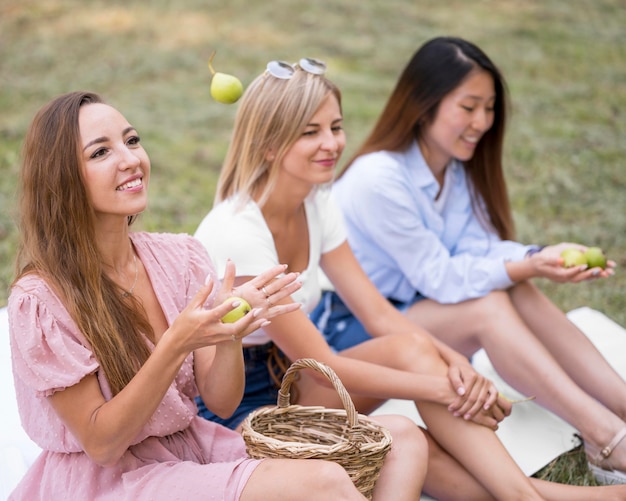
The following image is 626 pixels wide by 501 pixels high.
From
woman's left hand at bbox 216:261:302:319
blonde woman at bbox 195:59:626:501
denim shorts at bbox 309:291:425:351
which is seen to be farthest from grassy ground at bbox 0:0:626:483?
woman's left hand at bbox 216:261:302:319

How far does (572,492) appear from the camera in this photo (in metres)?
2.87

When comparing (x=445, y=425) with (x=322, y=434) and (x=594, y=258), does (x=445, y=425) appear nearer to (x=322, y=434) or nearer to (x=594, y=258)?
(x=322, y=434)

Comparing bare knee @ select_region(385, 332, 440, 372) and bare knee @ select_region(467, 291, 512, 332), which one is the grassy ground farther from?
bare knee @ select_region(385, 332, 440, 372)

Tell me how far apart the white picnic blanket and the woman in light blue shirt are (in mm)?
191

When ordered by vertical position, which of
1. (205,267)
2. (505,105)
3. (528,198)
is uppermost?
(505,105)

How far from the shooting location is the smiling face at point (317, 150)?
3.10 metres

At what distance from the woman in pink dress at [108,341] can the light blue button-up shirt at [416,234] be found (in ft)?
4.13

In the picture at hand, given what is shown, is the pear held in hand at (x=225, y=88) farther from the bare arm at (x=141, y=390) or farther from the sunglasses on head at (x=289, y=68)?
the bare arm at (x=141, y=390)

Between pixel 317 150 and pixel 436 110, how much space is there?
864 millimetres

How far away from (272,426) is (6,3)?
8152mm

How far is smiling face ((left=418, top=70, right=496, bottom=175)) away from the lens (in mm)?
3703

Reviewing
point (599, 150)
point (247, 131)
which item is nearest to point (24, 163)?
point (247, 131)

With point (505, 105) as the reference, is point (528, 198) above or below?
below

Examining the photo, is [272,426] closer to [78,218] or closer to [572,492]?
[78,218]
